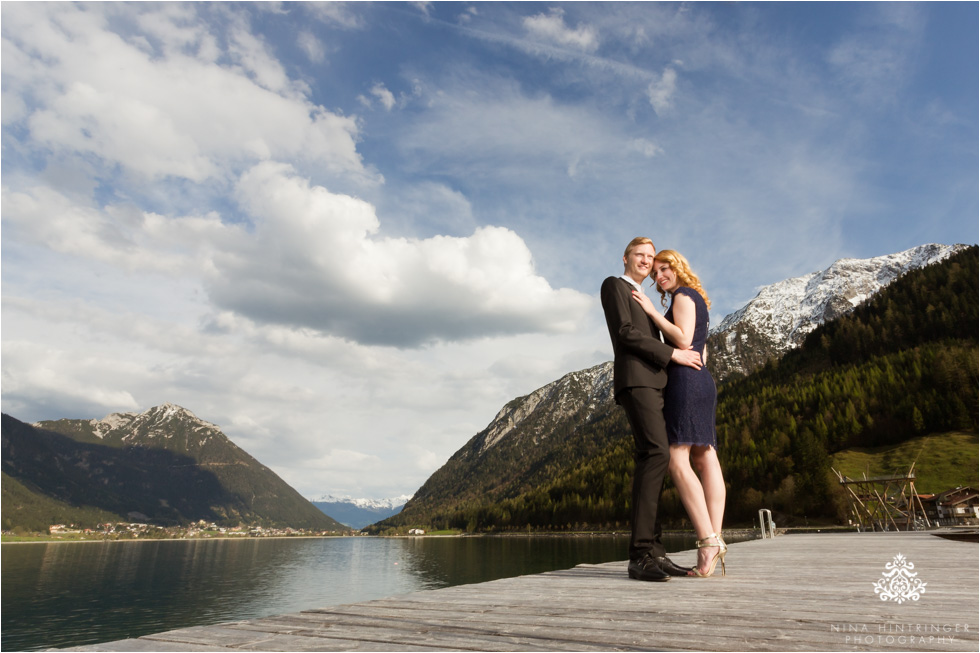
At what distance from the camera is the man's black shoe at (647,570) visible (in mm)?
4906

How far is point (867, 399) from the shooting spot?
350 ft

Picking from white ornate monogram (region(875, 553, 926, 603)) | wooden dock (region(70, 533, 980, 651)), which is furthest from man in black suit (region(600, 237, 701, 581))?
white ornate monogram (region(875, 553, 926, 603))

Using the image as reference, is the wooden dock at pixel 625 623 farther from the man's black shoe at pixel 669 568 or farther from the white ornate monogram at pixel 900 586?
the man's black shoe at pixel 669 568

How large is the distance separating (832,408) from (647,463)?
127 meters

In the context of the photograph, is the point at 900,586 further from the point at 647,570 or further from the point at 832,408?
the point at 832,408

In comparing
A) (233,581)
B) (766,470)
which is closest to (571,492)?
(766,470)

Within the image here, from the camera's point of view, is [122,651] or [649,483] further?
[649,483]

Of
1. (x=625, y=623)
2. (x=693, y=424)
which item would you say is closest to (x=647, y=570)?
(x=693, y=424)

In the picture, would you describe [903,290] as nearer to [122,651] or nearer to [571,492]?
Result: [571,492]

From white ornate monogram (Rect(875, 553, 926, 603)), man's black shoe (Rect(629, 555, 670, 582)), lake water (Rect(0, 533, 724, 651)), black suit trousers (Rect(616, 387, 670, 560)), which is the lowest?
lake water (Rect(0, 533, 724, 651))

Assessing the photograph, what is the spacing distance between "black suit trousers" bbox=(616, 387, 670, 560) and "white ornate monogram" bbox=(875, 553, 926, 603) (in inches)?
70.1

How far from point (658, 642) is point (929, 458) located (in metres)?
109

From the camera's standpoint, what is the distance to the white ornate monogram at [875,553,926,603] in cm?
382

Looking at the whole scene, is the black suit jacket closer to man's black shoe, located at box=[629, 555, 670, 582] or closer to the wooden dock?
man's black shoe, located at box=[629, 555, 670, 582]
